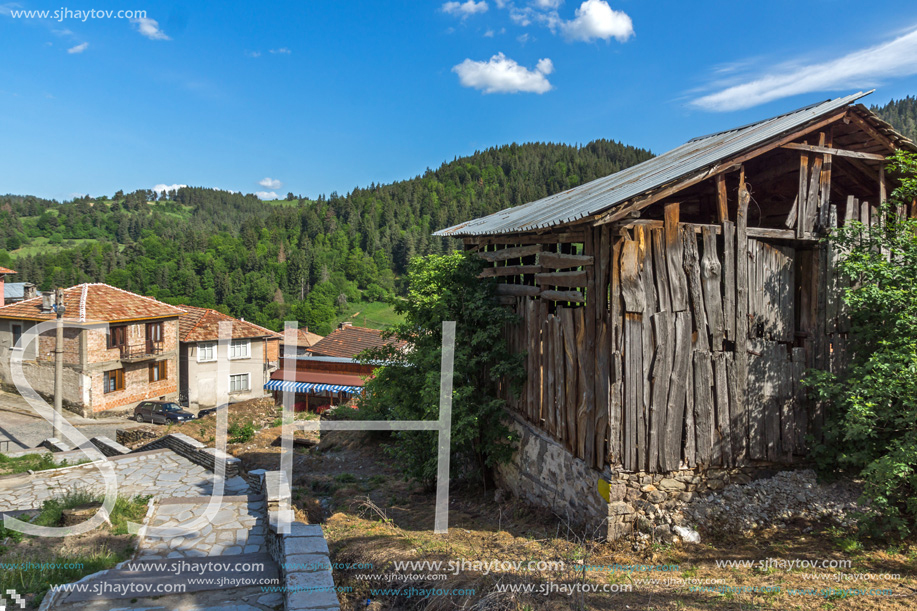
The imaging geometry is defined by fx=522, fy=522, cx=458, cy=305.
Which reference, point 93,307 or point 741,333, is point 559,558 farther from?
point 93,307

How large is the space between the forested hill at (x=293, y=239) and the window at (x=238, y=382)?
31.1 m

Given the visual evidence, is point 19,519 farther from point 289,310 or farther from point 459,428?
point 289,310

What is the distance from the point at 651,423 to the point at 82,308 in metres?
29.9

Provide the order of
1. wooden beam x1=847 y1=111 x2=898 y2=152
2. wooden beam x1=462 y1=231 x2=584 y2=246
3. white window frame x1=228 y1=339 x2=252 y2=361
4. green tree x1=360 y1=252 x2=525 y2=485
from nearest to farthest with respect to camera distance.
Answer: wooden beam x1=847 y1=111 x2=898 y2=152 → wooden beam x1=462 y1=231 x2=584 y2=246 → green tree x1=360 y1=252 x2=525 y2=485 → white window frame x1=228 y1=339 x2=252 y2=361

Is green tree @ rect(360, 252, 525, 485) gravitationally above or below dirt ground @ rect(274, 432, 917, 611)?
above

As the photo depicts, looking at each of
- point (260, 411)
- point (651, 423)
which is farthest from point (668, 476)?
point (260, 411)

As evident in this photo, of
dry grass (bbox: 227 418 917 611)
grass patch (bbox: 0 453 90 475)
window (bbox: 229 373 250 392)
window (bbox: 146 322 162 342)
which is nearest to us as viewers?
dry grass (bbox: 227 418 917 611)

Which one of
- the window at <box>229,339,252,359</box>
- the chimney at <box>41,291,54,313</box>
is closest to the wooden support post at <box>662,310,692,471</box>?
the chimney at <box>41,291,54,313</box>

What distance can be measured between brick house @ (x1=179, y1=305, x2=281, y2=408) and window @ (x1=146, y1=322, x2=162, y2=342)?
1.70 meters

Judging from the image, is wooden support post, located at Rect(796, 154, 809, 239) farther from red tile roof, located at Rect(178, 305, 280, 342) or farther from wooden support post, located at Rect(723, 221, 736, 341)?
red tile roof, located at Rect(178, 305, 280, 342)

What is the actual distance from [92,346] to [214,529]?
83.6 ft

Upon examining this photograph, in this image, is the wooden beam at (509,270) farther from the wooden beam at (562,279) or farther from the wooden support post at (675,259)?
the wooden support post at (675,259)

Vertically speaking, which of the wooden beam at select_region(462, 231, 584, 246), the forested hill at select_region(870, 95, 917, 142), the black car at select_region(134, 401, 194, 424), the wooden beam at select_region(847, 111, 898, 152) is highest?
the forested hill at select_region(870, 95, 917, 142)

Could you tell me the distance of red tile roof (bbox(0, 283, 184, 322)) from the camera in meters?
26.9
